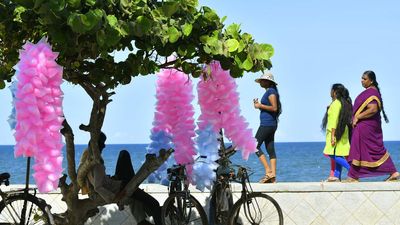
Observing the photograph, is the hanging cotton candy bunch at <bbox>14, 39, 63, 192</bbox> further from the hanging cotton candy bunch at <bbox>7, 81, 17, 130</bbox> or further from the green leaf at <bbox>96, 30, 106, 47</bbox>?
the green leaf at <bbox>96, 30, 106, 47</bbox>

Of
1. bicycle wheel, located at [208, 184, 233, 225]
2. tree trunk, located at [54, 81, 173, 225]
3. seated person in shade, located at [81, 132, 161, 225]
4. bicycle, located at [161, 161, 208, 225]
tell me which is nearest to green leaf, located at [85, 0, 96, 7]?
tree trunk, located at [54, 81, 173, 225]

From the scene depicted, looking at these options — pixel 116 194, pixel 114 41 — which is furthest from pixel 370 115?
pixel 114 41

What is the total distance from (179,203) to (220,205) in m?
0.50

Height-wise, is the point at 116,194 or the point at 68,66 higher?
the point at 68,66

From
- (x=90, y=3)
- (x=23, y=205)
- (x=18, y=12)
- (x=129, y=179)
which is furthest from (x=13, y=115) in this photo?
(x=129, y=179)

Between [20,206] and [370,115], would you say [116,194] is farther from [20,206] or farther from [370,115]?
[370,115]

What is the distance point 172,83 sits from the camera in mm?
10906

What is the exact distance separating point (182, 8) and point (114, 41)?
103 centimetres

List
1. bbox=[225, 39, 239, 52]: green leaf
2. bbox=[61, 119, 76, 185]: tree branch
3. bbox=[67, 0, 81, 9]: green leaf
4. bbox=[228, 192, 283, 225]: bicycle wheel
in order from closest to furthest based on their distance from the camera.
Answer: bbox=[67, 0, 81, 9]: green leaf < bbox=[225, 39, 239, 52]: green leaf < bbox=[61, 119, 76, 185]: tree branch < bbox=[228, 192, 283, 225]: bicycle wheel

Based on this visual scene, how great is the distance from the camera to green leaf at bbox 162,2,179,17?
9.02m

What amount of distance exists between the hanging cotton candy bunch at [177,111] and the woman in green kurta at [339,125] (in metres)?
3.82

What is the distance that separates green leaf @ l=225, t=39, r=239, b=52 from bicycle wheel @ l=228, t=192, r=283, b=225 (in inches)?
89.8

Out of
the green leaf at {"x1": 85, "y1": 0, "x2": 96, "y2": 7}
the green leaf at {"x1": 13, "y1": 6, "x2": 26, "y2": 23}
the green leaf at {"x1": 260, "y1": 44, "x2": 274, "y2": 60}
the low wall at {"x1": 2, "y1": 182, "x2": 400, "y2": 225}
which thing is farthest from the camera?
the low wall at {"x1": 2, "y1": 182, "x2": 400, "y2": 225}

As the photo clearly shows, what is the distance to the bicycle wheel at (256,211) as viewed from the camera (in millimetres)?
10797
